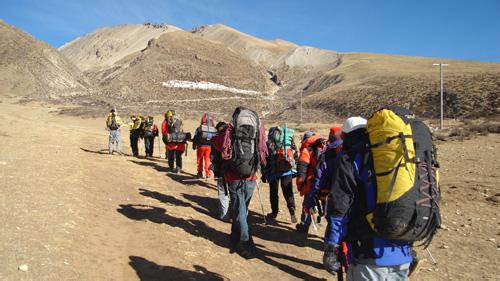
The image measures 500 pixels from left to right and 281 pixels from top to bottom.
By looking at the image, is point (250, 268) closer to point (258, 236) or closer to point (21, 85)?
point (258, 236)

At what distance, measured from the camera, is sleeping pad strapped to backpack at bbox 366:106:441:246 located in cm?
308

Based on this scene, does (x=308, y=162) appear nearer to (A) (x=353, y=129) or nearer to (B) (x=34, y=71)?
(A) (x=353, y=129)

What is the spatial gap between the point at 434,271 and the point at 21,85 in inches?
2982

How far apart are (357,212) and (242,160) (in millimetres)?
3167

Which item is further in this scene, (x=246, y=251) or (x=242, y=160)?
(x=246, y=251)

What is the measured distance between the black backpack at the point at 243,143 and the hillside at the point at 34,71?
65.3 meters

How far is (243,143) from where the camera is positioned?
6469mm

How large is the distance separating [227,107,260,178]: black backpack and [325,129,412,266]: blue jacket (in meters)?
3.04

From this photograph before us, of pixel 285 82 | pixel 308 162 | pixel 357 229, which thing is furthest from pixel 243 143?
pixel 285 82

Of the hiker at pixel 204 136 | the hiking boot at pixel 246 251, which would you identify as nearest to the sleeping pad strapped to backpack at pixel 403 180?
the hiking boot at pixel 246 251

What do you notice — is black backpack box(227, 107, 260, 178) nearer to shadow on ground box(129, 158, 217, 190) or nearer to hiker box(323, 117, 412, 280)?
hiker box(323, 117, 412, 280)

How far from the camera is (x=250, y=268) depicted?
6.25 m

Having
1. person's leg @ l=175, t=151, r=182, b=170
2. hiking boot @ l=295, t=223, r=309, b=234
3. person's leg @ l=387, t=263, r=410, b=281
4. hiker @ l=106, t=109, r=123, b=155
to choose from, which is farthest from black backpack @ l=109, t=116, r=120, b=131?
person's leg @ l=387, t=263, r=410, b=281

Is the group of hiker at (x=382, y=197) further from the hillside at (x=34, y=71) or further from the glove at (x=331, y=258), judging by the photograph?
the hillside at (x=34, y=71)
